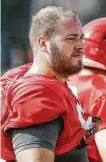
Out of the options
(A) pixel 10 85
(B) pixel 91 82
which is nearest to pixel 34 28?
(A) pixel 10 85

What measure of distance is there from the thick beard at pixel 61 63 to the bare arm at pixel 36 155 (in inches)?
17.2

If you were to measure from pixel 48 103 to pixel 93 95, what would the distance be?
1.01 metres

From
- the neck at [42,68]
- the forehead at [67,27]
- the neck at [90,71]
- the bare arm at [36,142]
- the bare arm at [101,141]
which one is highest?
the forehead at [67,27]

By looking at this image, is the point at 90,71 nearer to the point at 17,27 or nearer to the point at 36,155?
the point at 36,155

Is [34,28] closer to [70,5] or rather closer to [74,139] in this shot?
[74,139]

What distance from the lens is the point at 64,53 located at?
2.34m

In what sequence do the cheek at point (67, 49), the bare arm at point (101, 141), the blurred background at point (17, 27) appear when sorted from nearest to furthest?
the cheek at point (67, 49) < the bare arm at point (101, 141) < the blurred background at point (17, 27)

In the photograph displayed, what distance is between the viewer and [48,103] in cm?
211

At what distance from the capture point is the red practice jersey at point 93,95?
3.00 meters

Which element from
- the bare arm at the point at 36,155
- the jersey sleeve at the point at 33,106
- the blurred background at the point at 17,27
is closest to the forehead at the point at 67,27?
the jersey sleeve at the point at 33,106

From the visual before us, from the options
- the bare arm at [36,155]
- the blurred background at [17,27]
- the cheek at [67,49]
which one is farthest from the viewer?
the blurred background at [17,27]

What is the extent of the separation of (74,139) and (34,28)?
1.73 ft

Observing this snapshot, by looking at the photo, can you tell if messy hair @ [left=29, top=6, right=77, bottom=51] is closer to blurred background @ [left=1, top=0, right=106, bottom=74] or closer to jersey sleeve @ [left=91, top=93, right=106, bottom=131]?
jersey sleeve @ [left=91, top=93, right=106, bottom=131]

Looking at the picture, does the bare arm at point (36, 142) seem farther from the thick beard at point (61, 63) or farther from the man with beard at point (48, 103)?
the thick beard at point (61, 63)
